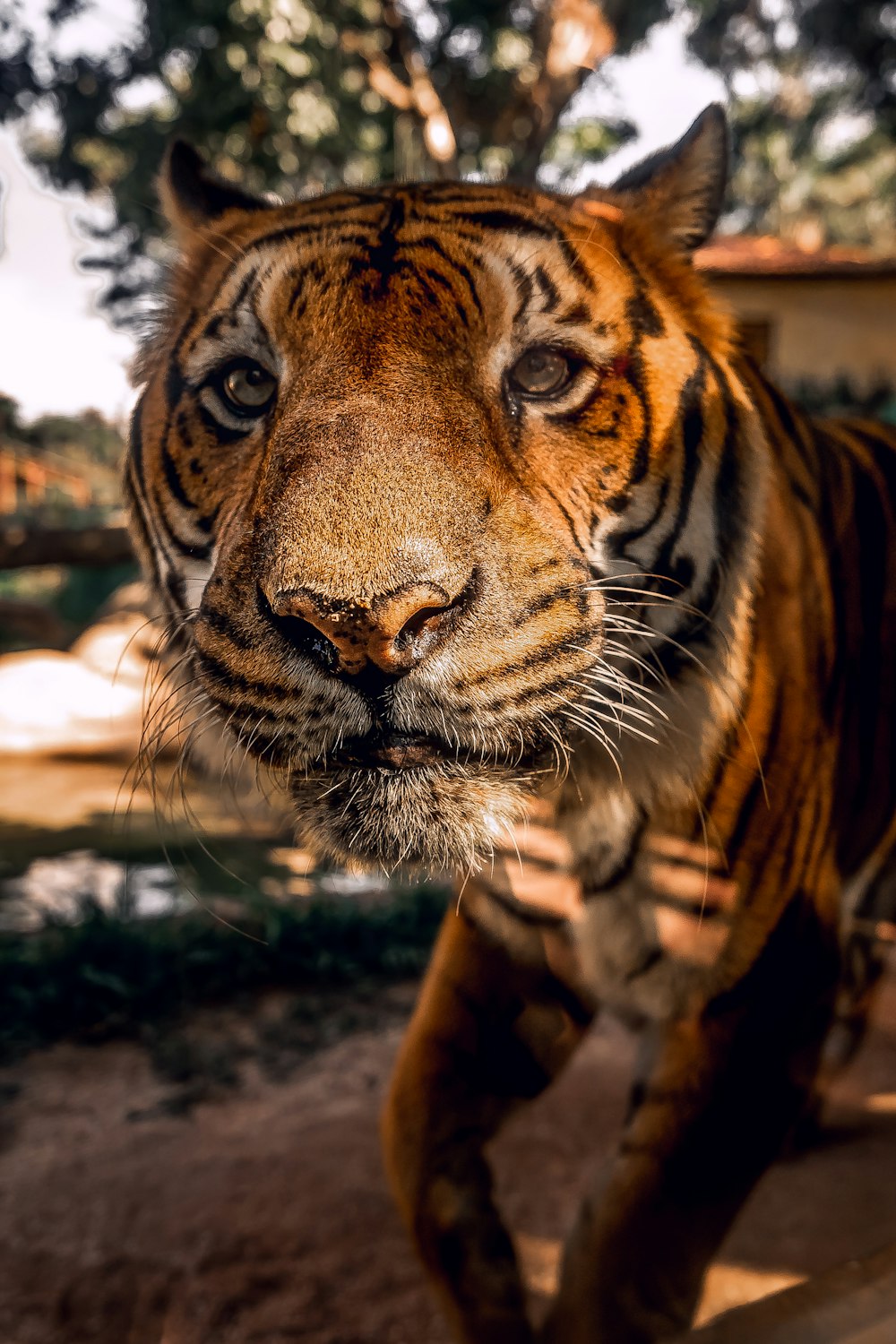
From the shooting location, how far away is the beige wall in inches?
421

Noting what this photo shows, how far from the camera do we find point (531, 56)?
6.20 meters

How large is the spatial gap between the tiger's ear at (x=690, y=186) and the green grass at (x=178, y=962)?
107 inches

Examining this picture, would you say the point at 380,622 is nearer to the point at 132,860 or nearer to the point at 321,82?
the point at 132,860

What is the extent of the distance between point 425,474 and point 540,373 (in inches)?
10.9

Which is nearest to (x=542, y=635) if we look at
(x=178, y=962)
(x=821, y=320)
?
(x=178, y=962)

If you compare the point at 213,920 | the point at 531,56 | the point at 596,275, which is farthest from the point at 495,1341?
the point at 531,56

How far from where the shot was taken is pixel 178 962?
11.6 ft

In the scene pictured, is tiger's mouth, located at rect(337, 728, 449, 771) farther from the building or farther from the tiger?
the building

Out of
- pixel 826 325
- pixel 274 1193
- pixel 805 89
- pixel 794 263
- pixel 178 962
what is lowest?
pixel 178 962

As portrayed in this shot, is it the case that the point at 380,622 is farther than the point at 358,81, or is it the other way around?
the point at 358,81

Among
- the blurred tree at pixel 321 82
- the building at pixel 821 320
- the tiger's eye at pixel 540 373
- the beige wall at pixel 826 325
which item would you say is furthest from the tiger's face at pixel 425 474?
the beige wall at pixel 826 325

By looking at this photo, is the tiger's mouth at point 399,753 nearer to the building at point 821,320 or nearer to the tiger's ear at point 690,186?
the tiger's ear at point 690,186

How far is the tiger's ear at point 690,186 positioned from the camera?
4.87 ft

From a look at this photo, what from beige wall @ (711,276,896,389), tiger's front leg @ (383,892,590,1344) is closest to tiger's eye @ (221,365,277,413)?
tiger's front leg @ (383,892,590,1344)
